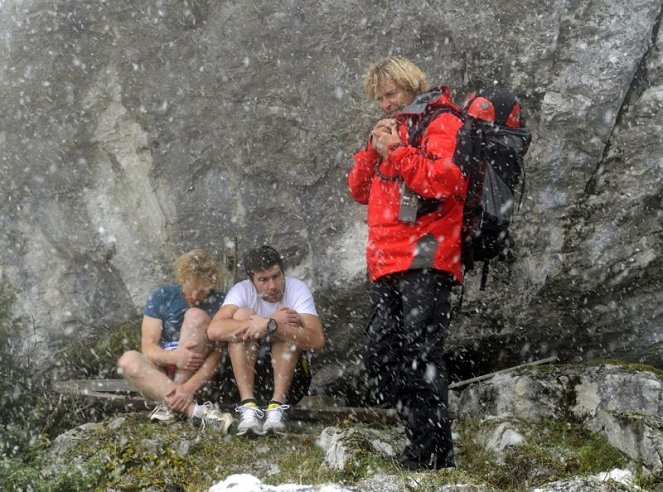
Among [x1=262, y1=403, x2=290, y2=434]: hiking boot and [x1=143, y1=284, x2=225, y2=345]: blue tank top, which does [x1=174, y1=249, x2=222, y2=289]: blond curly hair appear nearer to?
[x1=143, y1=284, x2=225, y2=345]: blue tank top

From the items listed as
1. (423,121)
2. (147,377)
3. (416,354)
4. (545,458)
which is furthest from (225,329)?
(545,458)

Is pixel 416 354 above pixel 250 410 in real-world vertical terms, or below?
above

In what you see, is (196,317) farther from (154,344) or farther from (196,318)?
(154,344)

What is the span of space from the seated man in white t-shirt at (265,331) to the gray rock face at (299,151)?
96 cm

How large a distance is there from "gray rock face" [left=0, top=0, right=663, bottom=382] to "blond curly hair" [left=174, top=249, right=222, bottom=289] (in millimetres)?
890

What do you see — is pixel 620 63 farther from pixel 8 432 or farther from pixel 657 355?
pixel 8 432

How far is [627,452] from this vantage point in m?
5.20

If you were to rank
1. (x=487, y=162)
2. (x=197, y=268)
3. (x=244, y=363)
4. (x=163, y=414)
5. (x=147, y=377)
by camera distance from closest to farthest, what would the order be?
(x=487, y=162) → (x=244, y=363) → (x=163, y=414) → (x=147, y=377) → (x=197, y=268)

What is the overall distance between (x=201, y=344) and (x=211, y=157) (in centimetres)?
210

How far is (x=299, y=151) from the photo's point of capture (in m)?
7.78

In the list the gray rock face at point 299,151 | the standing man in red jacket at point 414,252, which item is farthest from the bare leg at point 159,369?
the standing man in red jacket at point 414,252

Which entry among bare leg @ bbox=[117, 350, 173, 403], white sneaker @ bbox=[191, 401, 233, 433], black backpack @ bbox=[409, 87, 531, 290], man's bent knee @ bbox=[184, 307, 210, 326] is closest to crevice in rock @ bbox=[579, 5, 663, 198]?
black backpack @ bbox=[409, 87, 531, 290]

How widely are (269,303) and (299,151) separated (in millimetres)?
1630

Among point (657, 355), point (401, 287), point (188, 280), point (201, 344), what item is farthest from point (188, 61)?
point (657, 355)
